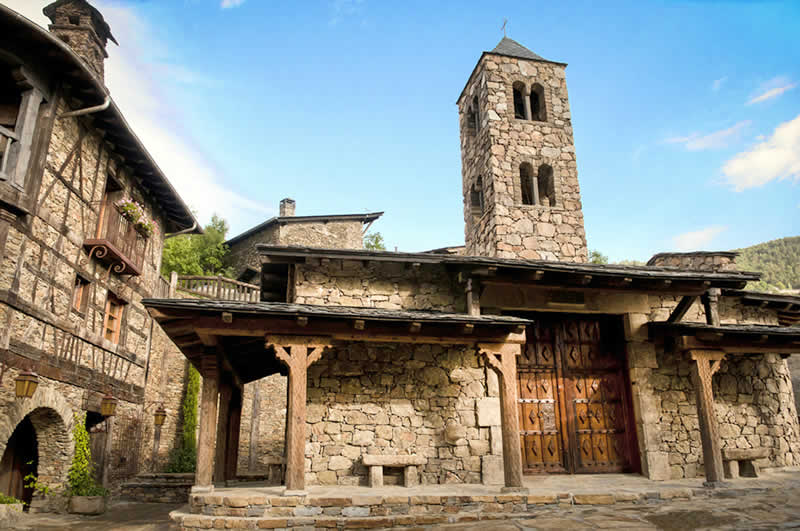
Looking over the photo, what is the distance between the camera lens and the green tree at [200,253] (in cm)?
2159

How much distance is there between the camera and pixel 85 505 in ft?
30.2

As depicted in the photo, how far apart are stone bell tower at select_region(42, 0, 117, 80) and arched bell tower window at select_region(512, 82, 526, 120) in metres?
9.28

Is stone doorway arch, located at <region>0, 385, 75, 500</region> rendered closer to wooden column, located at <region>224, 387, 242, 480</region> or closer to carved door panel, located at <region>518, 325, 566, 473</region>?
wooden column, located at <region>224, 387, 242, 480</region>

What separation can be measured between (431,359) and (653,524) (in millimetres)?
3397

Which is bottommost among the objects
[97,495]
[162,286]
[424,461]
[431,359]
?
[97,495]

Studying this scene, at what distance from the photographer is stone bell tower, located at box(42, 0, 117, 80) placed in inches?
456

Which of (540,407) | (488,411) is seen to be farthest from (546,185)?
(488,411)

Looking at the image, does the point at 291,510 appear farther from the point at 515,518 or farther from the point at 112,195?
the point at 112,195

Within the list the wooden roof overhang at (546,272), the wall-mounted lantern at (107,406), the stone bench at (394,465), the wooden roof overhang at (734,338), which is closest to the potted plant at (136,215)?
the wall-mounted lantern at (107,406)

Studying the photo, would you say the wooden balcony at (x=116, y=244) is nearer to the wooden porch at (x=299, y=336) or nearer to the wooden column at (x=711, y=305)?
the wooden porch at (x=299, y=336)

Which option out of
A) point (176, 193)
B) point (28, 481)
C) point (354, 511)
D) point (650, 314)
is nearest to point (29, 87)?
point (176, 193)

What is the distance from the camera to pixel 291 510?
19.1ft

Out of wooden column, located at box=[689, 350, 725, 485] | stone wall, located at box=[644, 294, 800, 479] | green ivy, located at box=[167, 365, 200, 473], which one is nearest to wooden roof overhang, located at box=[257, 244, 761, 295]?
stone wall, located at box=[644, 294, 800, 479]

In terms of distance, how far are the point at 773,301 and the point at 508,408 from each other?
5.91 m
